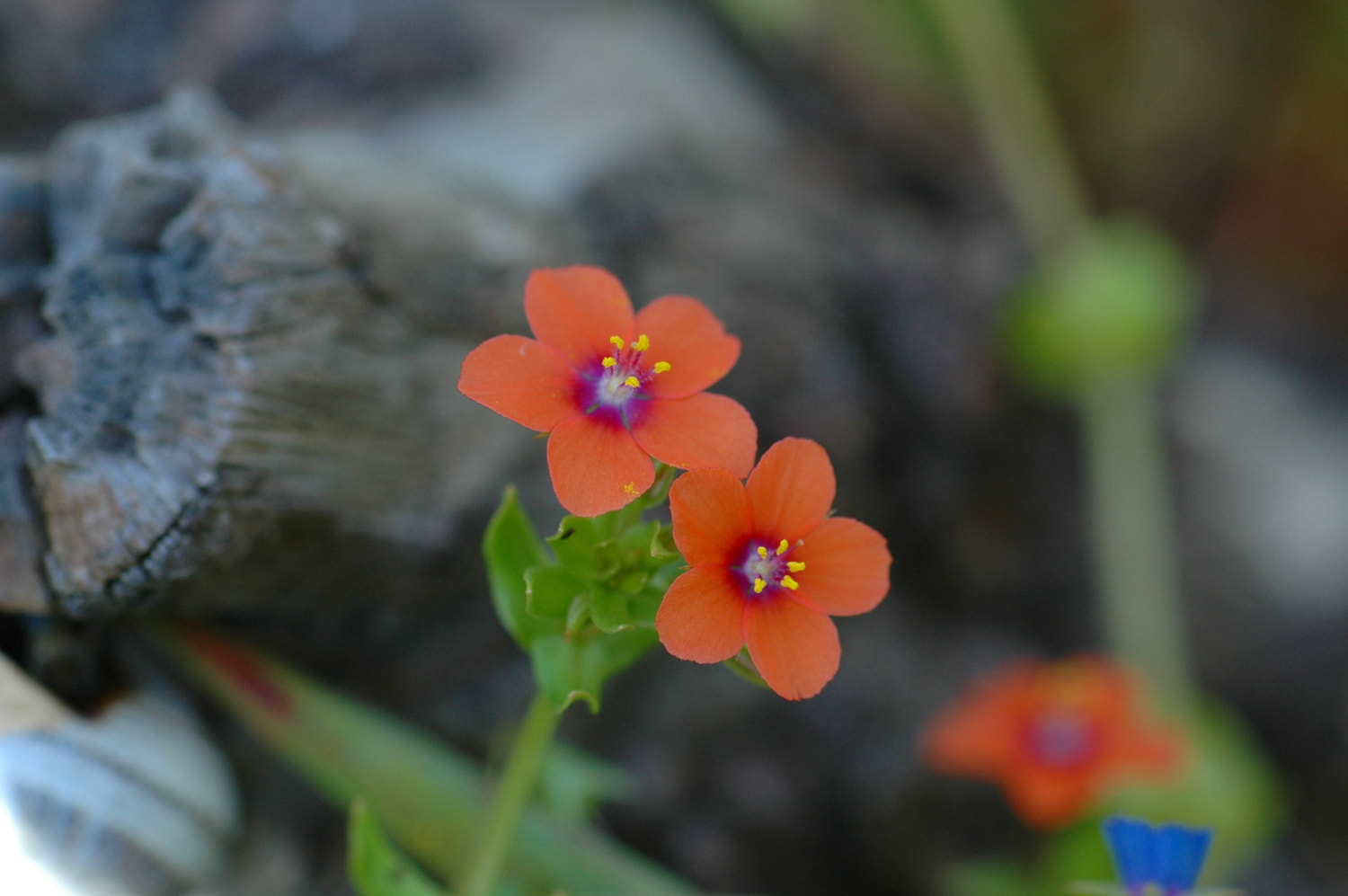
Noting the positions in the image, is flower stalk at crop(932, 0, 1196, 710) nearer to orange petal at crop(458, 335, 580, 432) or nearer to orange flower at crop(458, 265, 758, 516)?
orange flower at crop(458, 265, 758, 516)

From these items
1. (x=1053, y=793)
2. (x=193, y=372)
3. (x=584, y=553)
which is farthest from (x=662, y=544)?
(x=1053, y=793)

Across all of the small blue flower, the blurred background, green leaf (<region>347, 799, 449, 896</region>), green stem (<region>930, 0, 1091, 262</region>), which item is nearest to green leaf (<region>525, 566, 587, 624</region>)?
green leaf (<region>347, 799, 449, 896</region>)

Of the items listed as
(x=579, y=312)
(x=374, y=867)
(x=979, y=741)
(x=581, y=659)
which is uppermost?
(x=979, y=741)

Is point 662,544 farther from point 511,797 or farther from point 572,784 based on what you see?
point 572,784

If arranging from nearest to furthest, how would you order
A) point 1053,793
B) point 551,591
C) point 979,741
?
point 551,591
point 1053,793
point 979,741

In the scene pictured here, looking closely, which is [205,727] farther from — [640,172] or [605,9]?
[605,9]

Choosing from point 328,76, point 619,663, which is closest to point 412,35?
point 328,76
